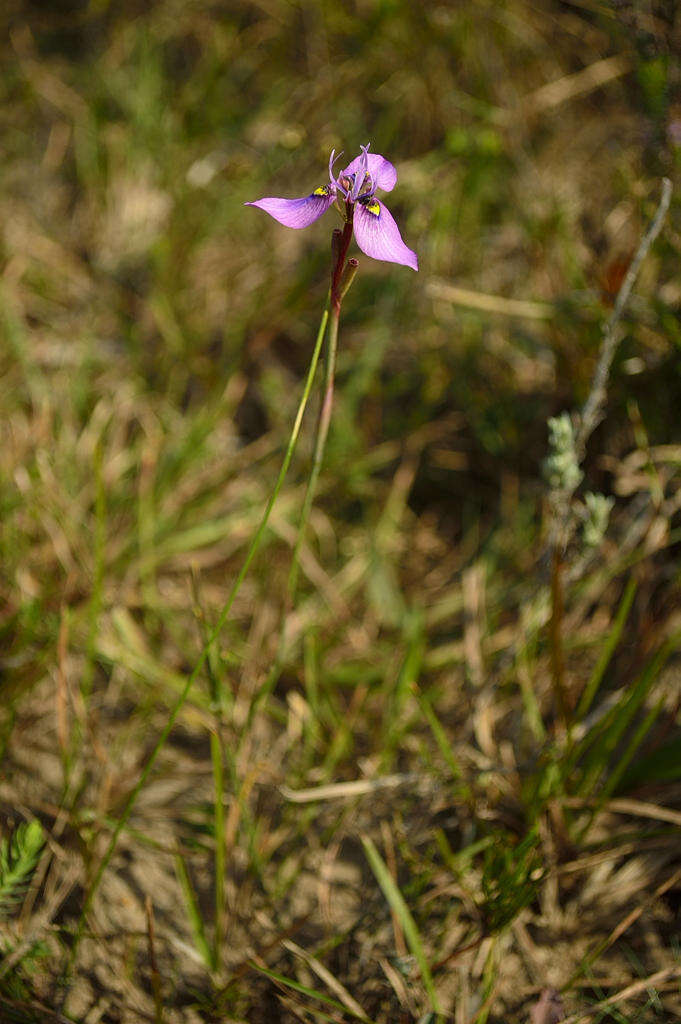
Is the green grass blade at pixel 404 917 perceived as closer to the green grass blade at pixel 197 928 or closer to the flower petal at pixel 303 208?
the green grass blade at pixel 197 928

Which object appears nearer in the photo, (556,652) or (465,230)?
(556,652)

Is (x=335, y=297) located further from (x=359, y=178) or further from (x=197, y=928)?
(x=197, y=928)

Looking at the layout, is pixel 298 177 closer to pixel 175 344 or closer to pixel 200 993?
pixel 175 344

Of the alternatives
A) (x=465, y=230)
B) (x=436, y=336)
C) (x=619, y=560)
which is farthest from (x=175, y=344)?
(x=619, y=560)

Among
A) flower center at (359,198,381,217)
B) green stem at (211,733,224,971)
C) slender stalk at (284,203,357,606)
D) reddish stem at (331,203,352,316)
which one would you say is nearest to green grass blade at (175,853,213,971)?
green stem at (211,733,224,971)

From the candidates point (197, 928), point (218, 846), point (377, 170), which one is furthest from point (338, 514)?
point (377, 170)

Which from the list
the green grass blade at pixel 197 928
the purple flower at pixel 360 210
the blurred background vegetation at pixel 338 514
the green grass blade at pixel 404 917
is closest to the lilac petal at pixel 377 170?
the purple flower at pixel 360 210
